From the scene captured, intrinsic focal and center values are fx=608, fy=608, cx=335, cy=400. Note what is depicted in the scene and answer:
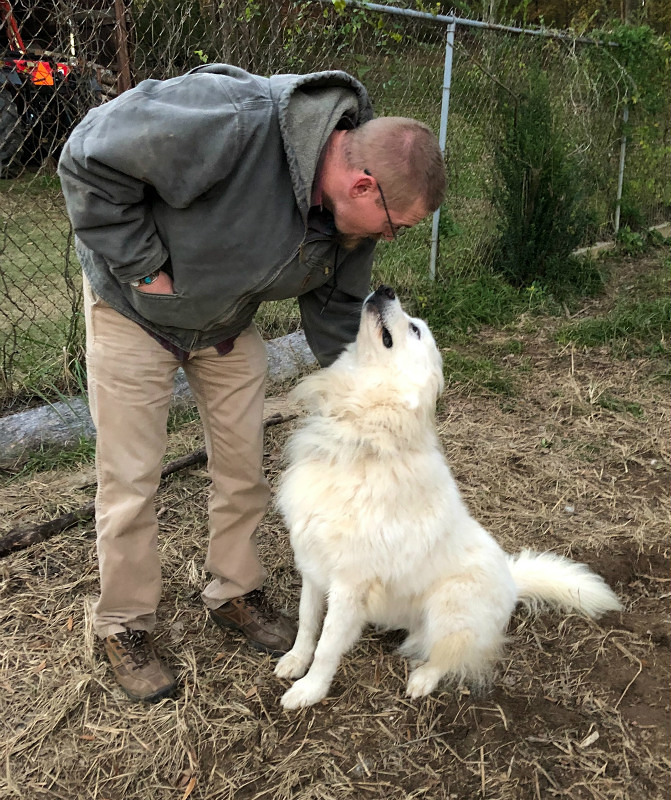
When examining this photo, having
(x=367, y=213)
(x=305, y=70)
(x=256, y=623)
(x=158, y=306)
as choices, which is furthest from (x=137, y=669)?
(x=305, y=70)

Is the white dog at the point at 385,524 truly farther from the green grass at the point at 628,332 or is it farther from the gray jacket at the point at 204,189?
the green grass at the point at 628,332

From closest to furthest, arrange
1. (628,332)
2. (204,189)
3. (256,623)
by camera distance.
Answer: (204,189) → (256,623) → (628,332)

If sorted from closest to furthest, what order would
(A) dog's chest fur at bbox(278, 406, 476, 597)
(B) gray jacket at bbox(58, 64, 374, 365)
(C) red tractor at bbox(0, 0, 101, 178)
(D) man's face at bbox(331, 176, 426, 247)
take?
(B) gray jacket at bbox(58, 64, 374, 365), (D) man's face at bbox(331, 176, 426, 247), (A) dog's chest fur at bbox(278, 406, 476, 597), (C) red tractor at bbox(0, 0, 101, 178)

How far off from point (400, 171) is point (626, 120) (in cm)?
665

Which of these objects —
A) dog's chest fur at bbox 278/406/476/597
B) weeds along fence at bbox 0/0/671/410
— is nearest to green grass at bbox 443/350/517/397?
weeds along fence at bbox 0/0/671/410

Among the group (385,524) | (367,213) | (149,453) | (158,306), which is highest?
(367,213)

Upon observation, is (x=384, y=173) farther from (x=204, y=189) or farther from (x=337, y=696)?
(x=337, y=696)

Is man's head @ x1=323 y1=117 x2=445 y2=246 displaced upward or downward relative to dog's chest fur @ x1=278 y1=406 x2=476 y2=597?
upward

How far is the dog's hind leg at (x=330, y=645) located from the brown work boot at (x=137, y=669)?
440mm

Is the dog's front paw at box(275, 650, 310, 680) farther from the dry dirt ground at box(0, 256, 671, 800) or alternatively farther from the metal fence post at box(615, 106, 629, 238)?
the metal fence post at box(615, 106, 629, 238)

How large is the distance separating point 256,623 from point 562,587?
1.25 metres

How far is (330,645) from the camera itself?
212 cm

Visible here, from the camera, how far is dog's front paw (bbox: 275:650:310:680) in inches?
90.6

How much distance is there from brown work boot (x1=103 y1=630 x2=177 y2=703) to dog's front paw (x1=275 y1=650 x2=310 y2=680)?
1.27 ft
